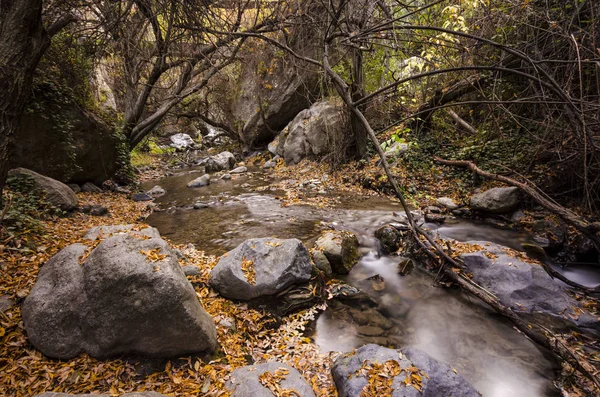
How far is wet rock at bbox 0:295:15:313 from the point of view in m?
2.69

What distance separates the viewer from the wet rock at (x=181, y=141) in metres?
23.7

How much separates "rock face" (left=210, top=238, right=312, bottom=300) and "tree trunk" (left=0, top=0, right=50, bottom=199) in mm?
2585

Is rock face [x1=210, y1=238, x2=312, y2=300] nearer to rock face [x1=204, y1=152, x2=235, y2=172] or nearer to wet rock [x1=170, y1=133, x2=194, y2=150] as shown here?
rock face [x1=204, y1=152, x2=235, y2=172]

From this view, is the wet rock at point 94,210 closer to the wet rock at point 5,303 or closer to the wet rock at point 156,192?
the wet rock at point 156,192

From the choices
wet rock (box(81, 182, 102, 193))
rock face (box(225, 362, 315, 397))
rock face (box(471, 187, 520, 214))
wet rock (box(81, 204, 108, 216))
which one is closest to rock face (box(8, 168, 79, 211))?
wet rock (box(81, 204, 108, 216))

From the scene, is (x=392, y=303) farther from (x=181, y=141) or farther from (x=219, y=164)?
(x=181, y=141)

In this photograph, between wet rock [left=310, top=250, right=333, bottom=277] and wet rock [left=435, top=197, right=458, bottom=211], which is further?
wet rock [left=435, top=197, right=458, bottom=211]

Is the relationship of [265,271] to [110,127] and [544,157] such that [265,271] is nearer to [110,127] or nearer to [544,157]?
[544,157]

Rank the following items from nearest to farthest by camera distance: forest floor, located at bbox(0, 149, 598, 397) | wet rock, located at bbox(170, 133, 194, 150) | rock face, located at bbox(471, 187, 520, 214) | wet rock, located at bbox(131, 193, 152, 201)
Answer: forest floor, located at bbox(0, 149, 598, 397) < rock face, located at bbox(471, 187, 520, 214) < wet rock, located at bbox(131, 193, 152, 201) < wet rock, located at bbox(170, 133, 194, 150)

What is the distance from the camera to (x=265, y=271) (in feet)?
13.3

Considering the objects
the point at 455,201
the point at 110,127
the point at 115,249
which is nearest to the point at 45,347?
the point at 115,249

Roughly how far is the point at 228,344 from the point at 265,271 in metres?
1.10

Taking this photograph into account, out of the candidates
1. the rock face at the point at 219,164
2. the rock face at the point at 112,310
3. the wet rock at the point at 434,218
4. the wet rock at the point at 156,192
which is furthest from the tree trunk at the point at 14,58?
the rock face at the point at 219,164

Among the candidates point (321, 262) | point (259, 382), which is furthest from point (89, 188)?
point (259, 382)
